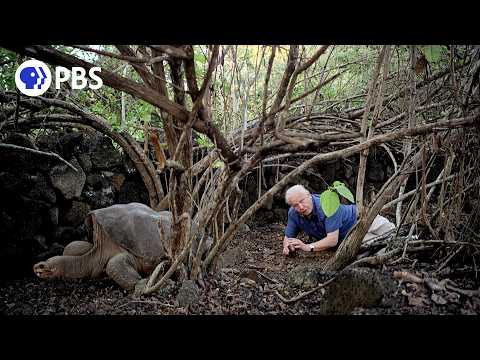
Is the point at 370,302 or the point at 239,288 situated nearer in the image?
the point at 370,302

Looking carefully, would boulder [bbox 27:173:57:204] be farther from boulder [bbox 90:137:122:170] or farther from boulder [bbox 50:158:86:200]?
boulder [bbox 90:137:122:170]

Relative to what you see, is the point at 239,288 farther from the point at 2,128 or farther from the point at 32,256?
the point at 2,128

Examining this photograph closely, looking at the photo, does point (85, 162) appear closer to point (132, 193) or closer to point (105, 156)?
point (105, 156)

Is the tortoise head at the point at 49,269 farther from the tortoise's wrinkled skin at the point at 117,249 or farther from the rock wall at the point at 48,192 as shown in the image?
the rock wall at the point at 48,192

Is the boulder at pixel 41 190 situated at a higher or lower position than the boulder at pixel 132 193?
higher

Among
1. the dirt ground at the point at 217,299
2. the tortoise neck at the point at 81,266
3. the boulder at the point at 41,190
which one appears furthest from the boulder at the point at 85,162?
the dirt ground at the point at 217,299

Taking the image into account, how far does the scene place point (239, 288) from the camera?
1.70m

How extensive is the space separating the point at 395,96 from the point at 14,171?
7.06 feet

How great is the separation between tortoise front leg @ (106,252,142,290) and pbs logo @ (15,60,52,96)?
2.89 feet

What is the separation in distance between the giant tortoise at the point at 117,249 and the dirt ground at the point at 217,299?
0.08 m

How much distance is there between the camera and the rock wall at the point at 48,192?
220 cm

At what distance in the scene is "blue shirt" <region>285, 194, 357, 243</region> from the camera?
217 centimetres
